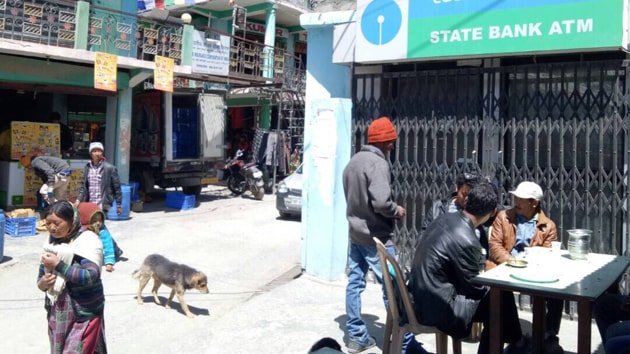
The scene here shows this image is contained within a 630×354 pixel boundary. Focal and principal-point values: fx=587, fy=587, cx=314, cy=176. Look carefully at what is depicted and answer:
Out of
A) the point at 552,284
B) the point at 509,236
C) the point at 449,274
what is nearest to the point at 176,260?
the point at 509,236

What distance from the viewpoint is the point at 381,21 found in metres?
6.32

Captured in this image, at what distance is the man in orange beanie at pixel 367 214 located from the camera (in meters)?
4.71

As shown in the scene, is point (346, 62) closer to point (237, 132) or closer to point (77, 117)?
point (77, 117)

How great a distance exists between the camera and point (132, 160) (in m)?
15.0

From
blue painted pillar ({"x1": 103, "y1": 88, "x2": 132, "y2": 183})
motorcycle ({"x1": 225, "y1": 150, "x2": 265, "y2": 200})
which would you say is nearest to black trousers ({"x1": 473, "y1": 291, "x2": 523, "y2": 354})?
blue painted pillar ({"x1": 103, "y1": 88, "x2": 132, "y2": 183})

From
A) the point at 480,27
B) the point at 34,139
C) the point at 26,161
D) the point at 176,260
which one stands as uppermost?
the point at 480,27

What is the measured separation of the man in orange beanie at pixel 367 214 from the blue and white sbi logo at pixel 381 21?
1.79 m

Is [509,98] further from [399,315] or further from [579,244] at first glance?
[399,315]

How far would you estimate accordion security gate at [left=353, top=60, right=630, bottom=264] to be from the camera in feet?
17.4

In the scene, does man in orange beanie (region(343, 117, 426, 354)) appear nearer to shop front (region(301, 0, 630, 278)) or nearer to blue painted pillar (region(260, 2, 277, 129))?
shop front (region(301, 0, 630, 278))

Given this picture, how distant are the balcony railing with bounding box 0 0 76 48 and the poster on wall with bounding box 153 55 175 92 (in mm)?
1751

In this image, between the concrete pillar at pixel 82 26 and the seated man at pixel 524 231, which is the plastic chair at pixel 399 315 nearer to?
the seated man at pixel 524 231

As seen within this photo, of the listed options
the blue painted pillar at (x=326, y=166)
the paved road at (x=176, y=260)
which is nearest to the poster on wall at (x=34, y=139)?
the paved road at (x=176, y=260)

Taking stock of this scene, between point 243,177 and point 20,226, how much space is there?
7.36 meters
